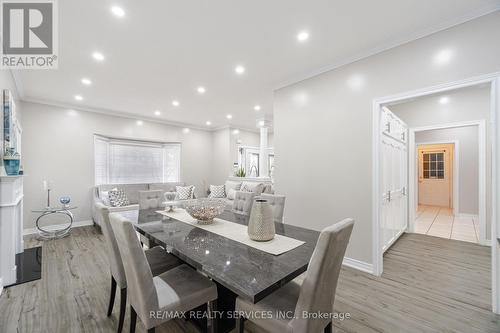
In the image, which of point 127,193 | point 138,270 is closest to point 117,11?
point 138,270

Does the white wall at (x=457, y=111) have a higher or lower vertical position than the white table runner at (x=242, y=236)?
higher

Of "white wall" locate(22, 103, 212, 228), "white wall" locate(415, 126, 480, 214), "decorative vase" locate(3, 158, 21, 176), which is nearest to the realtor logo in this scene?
"decorative vase" locate(3, 158, 21, 176)

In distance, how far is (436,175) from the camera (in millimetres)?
7227

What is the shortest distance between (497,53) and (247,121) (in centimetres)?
507

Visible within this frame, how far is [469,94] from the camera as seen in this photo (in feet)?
12.6

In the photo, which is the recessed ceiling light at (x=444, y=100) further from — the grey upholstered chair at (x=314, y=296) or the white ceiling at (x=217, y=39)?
the grey upholstered chair at (x=314, y=296)

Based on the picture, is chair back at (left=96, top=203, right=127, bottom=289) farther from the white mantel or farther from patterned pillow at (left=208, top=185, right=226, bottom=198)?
patterned pillow at (left=208, top=185, right=226, bottom=198)

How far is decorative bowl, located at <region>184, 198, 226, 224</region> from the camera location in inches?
82.7

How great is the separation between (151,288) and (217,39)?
2495 mm

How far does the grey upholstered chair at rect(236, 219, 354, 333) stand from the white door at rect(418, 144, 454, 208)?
800 cm

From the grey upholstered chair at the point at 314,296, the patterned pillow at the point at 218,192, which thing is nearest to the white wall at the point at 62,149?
the patterned pillow at the point at 218,192

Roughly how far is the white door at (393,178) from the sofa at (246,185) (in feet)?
8.05

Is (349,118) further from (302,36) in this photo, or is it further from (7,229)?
(7,229)

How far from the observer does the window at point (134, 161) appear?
5.24 meters
